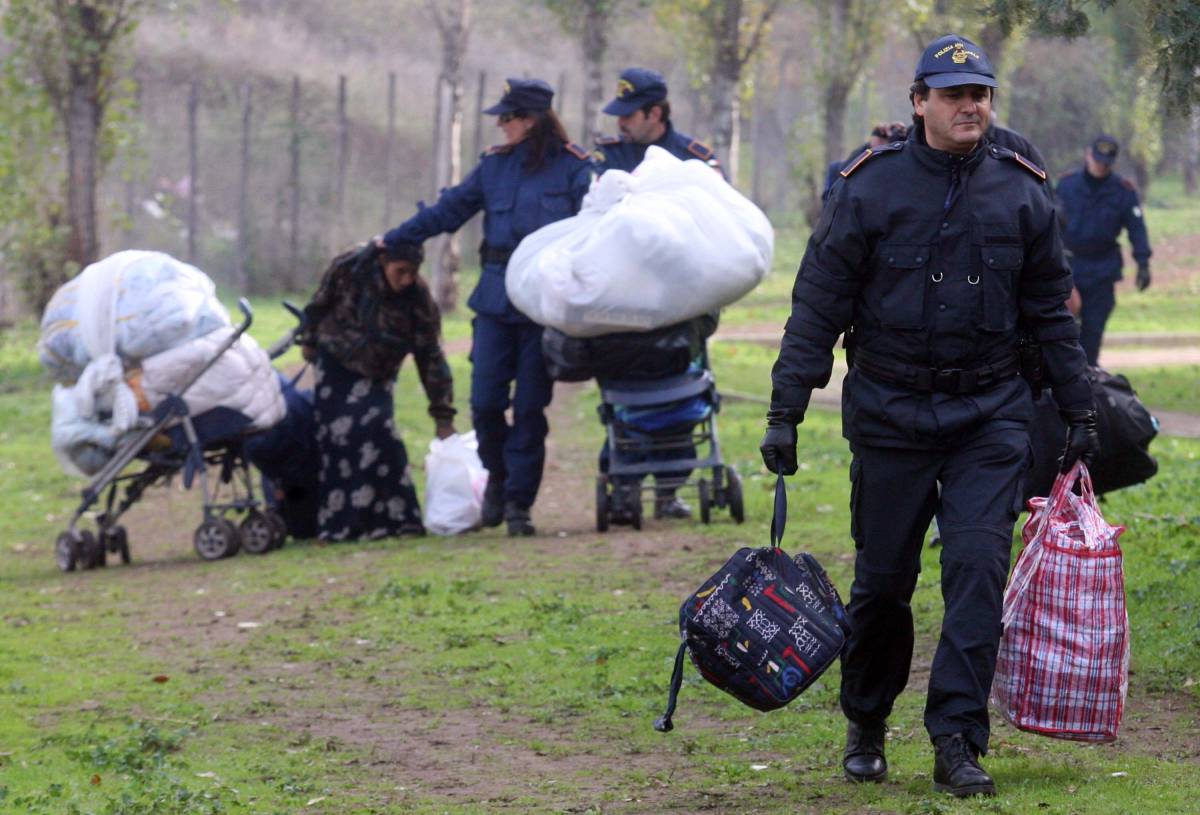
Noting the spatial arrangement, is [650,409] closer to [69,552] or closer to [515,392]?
[515,392]

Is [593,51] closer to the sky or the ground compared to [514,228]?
closer to the sky

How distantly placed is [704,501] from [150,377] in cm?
305

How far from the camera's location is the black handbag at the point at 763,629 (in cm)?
518

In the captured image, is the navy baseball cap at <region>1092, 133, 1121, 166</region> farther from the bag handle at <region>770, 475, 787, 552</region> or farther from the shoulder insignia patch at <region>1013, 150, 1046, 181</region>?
the bag handle at <region>770, 475, 787, 552</region>

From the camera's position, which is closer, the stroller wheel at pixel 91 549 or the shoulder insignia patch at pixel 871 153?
the shoulder insignia patch at pixel 871 153

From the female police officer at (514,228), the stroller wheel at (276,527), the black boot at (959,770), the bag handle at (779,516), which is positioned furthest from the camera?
the stroller wheel at (276,527)

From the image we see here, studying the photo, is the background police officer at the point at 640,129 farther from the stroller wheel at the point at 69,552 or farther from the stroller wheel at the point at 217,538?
the stroller wheel at the point at 69,552

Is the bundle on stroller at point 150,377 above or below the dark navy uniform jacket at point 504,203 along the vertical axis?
below

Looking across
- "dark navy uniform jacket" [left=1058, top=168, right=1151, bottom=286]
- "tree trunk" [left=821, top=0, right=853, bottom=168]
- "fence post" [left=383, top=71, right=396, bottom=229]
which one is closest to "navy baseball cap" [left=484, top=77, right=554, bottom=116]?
"dark navy uniform jacket" [left=1058, top=168, right=1151, bottom=286]

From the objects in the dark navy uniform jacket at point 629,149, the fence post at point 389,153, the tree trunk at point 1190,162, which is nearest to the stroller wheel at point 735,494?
the dark navy uniform jacket at point 629,149

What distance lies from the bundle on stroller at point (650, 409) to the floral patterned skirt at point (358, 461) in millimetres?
1297

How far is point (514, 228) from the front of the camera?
1023 centimetres

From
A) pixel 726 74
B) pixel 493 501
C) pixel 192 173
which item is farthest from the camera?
pixel 192 173

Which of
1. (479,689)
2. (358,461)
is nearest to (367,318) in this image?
(358,461)
